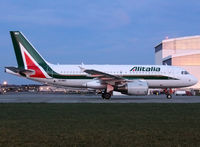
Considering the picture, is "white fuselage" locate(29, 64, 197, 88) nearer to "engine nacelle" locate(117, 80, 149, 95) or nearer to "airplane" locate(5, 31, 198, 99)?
"airplane" locate(5, 31, 198, 99)

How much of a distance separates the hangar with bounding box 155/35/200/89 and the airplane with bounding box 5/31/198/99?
159 ft

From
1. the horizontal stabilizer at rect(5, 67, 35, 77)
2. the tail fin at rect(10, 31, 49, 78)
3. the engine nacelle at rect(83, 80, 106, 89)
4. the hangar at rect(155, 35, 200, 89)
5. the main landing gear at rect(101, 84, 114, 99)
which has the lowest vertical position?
the main landing gear at rect(101, 84, 114, 99)

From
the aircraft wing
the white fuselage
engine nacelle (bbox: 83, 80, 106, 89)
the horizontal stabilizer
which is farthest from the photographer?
the white fuselage

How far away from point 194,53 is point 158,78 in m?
51.8

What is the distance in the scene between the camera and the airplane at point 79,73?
94.6ft

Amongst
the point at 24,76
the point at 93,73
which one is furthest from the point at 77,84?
the point at 24,76

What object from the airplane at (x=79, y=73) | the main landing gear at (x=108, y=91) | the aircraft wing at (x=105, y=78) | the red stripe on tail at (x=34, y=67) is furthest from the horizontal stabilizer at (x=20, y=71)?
the main landing gear at (x=108, y=91)

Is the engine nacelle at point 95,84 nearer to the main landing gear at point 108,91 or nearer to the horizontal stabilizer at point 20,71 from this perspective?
the main landing gear at point 108,91

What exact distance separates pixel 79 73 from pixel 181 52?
62.6m

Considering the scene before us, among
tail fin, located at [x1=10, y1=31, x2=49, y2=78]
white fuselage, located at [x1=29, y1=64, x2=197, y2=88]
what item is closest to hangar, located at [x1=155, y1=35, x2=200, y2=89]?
white fuselage, located at [x1=29, y1=64, x2=197, y2=88]

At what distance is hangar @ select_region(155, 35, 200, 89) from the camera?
78.8 meters

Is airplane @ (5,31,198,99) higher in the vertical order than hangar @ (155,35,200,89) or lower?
lower

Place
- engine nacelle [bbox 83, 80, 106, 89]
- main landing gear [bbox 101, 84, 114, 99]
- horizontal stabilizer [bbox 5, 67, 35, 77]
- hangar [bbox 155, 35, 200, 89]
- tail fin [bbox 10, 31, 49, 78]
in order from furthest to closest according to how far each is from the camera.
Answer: hangar [bbox 155, 35, 200, 89] < tail fin [bbox 10, 31, 49, 78] < horizontal stabilizer [bbox 5, 67, 35, 77] < main landing gear [bbox 101, 84, 114, 99] < engine nacelle [bbox 83, 80, 106, 89]
